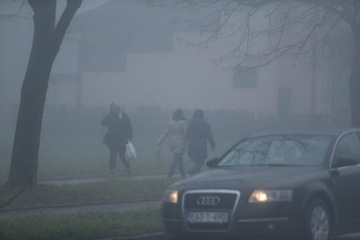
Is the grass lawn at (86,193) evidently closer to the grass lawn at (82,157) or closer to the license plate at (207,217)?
the grass lawn at (82,157)

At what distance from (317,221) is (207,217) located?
4.30ft

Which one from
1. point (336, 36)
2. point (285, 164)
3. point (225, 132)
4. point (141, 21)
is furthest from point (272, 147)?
point (141, 21)

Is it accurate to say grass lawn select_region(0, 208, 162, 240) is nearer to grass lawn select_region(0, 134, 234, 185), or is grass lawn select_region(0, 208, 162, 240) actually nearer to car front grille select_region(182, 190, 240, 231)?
car front grille select_region(182, 190, 240, 231)

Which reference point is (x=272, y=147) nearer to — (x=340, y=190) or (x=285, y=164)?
(x=285, y=164)

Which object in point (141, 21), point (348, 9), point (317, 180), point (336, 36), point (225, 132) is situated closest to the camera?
point (317, 180)

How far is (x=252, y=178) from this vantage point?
867cm

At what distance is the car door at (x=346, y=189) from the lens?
9211 mm

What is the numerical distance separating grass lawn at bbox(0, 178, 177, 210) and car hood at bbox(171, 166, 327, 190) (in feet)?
15.5

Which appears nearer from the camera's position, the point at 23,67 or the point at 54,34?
the point at 54,34

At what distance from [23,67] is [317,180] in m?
44.6

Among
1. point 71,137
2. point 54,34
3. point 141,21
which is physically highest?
point 141,21

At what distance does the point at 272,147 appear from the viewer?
9766 mm

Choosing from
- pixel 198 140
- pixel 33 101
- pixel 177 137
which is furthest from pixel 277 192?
pixel 177 137

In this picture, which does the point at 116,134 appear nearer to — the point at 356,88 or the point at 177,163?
the point at 177,163
